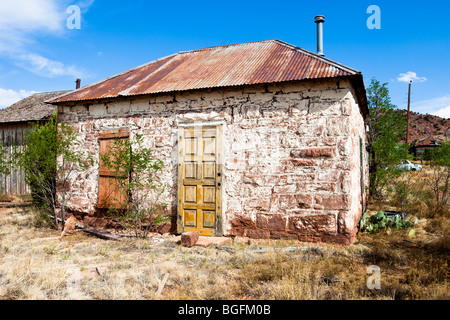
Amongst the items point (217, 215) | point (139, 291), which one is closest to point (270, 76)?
point (217, 215)

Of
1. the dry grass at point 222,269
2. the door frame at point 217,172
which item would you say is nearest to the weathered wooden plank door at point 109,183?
the dry grass at point 222,269

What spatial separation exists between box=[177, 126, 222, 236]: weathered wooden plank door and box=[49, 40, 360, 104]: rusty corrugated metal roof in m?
1.13

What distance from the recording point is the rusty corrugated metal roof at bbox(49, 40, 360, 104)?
6.81m

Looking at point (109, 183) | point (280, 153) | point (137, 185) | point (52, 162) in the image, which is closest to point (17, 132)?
A: point (52, 162)

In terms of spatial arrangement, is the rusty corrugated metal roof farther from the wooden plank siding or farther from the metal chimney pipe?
the wooden plank siding

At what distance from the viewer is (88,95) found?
845 cm

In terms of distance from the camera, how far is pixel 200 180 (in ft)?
23.4

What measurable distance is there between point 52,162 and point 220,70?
4.78m

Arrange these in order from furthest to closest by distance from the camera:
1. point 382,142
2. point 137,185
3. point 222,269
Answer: point 382,142
point 137,185
point 222,269

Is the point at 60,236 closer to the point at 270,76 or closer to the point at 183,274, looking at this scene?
the point at 183,274

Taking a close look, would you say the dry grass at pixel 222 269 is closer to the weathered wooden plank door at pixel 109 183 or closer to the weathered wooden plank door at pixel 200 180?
the weathered wooden plank door at pixel 200 180

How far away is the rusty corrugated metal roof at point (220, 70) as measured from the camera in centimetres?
681

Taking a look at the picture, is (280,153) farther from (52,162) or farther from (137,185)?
(52,162)

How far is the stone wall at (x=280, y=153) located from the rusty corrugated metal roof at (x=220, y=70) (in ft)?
0.77
